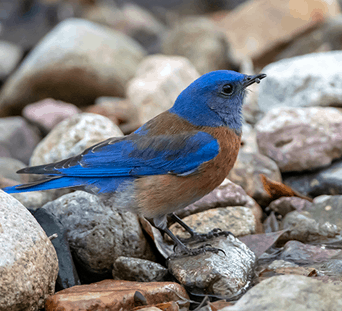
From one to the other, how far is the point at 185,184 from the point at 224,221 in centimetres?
78

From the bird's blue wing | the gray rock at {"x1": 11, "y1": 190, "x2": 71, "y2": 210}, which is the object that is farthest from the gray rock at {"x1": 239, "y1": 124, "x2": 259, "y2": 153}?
the gray rock at {"x1": 11, "y1": 190, "x2": 71, "y2": 210}

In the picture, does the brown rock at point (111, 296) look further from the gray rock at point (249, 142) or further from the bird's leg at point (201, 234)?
the gray rock at point (249, 142)

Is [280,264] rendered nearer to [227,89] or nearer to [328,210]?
[328,210]

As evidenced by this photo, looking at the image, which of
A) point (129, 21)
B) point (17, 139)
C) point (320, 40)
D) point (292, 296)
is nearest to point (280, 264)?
point (292, 296)

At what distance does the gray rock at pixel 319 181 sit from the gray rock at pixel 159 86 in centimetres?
222

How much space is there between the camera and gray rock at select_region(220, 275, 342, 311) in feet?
6.95

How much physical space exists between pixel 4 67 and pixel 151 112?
3.82 m

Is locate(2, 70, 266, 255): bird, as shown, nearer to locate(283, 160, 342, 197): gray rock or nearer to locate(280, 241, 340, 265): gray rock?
locate(280, 241, 340, 265): gray rock

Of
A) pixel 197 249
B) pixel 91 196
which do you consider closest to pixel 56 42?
pixel 91 196

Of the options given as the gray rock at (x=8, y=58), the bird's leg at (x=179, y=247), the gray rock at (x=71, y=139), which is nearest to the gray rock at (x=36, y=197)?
the gray rock at (x=71, y=139)

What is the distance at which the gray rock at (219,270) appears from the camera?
3.04 meters

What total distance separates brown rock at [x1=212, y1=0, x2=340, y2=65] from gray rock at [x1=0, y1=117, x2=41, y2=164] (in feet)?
14.6

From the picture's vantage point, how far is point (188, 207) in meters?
4.02

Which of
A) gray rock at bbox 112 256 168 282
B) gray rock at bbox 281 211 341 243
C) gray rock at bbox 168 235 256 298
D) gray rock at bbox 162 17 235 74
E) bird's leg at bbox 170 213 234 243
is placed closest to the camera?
gray rock at bbox 168 235 256 298
